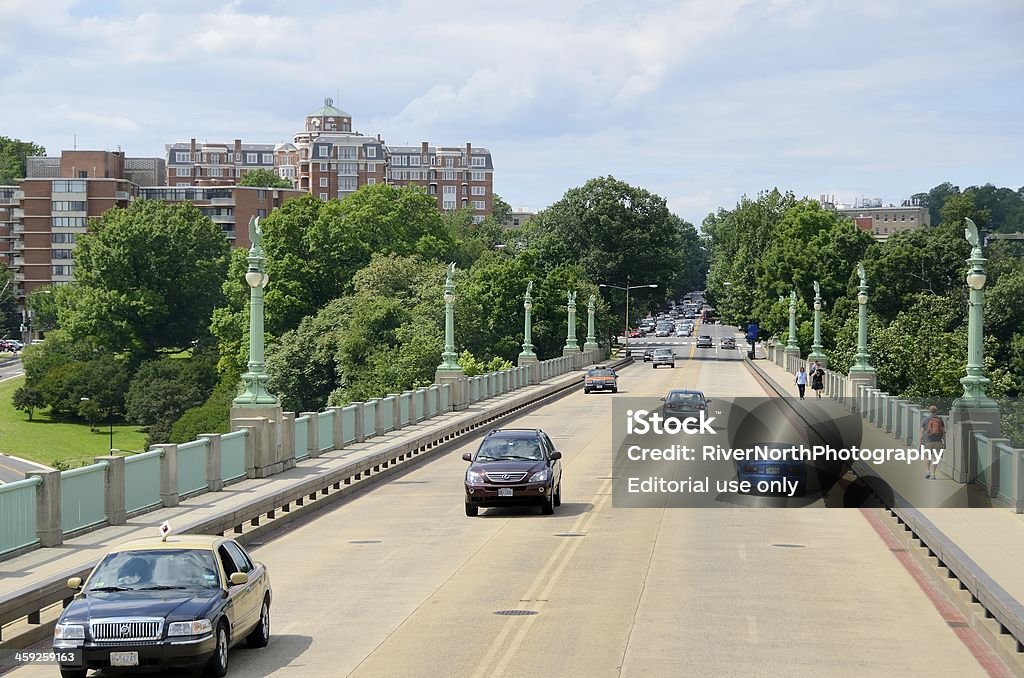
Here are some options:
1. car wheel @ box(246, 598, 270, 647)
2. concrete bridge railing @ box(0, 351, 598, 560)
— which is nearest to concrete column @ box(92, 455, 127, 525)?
concrete bridge railing @ box(0, 351, 598, 560)

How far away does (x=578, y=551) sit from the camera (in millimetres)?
22172

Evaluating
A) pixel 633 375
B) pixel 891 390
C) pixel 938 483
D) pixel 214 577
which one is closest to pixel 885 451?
pixel 938 483

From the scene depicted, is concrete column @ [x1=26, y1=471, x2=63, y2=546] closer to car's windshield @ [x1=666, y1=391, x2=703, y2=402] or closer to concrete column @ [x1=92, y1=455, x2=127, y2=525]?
concrete column @ [x1=92, y1=455, x2=127, y2=525]

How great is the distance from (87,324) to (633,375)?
5051cm

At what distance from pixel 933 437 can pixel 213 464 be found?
14825 mm

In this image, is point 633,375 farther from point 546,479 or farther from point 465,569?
point 465,569

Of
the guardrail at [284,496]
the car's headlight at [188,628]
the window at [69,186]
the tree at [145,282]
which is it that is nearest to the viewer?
the car's headlight at [188,628]

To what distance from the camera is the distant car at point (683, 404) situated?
49.6 m

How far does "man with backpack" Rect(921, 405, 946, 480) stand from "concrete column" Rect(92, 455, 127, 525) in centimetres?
1668

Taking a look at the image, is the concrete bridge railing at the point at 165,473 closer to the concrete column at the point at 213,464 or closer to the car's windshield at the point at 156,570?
the concrete column at the point at 213,464

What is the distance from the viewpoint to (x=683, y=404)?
4984 centimetres

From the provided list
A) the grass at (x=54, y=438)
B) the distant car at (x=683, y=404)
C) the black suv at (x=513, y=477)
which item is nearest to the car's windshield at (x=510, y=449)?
the black suv at (x=513, y=477)

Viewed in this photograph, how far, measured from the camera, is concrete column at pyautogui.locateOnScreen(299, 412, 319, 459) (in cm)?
3462

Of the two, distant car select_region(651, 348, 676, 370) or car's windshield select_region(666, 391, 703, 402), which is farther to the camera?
distant car select_region(651, 348, 676, 370)
